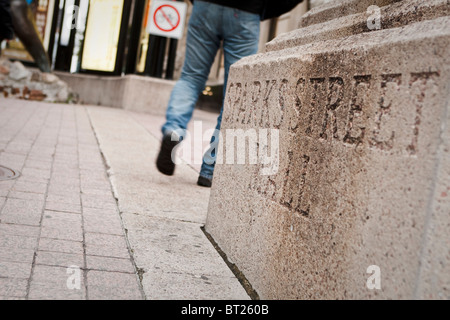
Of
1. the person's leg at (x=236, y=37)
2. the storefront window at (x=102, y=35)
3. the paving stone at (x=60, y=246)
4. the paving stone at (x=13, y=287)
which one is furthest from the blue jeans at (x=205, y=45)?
the storefront window at (x=102, y=35)

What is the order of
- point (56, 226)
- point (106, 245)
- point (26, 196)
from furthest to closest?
point (26, 196)
point (56, 226)
point (106, 245)

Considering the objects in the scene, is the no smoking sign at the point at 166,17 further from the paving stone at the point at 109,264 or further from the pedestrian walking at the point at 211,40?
the paving stone at the point at 109,264

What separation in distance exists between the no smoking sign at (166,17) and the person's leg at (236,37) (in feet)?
24.2

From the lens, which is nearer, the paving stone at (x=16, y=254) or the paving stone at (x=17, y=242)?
the paving stone at (x=16, y=254)

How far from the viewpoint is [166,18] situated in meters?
11.1

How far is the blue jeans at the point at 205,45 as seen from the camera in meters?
3.87

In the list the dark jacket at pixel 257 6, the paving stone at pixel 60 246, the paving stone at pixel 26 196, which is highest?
the dark jacket at pixel 257 6

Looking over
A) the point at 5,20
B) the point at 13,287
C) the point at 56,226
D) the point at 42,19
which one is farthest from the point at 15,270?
the point at 42,19

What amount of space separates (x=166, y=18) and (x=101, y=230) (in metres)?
9.05

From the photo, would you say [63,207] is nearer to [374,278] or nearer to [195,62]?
[195,62]

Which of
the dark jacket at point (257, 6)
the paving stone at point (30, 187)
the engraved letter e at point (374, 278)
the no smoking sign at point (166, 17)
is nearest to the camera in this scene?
the engraved letter e at point (374, 278)

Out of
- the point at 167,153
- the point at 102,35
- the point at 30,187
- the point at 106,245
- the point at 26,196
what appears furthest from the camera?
the point at 102,35

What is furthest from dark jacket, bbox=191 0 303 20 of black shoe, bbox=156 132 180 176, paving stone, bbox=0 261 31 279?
paving stone, bbox=0 261 31 279
